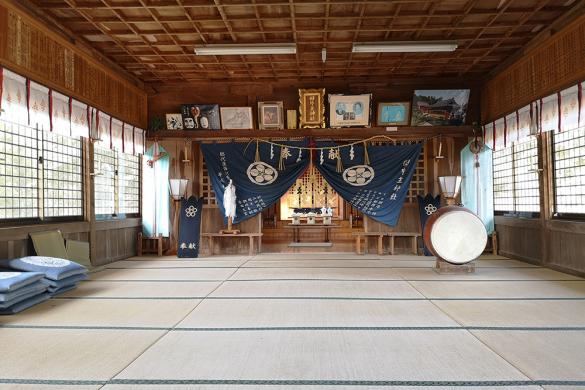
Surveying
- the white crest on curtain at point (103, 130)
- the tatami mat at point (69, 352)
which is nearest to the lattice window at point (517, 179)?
the tatami mat at point (69, 352)

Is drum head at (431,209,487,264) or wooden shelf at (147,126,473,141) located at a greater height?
wooden shelf at (147,126,473,141)

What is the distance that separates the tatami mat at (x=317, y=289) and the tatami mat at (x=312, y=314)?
28 centimetres

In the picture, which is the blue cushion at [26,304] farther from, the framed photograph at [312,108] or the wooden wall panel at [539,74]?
the wooden wall panel at [539,74]

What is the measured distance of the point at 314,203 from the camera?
15578 millimetres

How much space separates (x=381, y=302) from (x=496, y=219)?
505cm

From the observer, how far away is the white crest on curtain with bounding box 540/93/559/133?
5.75 metres

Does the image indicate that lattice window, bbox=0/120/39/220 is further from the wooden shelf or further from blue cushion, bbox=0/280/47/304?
the wooden shelf

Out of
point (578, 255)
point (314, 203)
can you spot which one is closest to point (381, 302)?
point (578, 255)

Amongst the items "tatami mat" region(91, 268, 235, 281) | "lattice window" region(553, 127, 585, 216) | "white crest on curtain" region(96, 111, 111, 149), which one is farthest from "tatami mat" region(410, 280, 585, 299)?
"white crest on curtain" region(96, 111, 111, 149)

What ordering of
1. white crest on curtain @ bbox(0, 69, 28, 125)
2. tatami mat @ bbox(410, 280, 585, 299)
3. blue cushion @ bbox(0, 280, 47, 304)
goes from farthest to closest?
white crest on curtain @ bbox(0, 69, 28, 125), tatami mat @ bbox(410, 280, 585, 299), blue cushion @ bbox(0, 280, 47, 304)

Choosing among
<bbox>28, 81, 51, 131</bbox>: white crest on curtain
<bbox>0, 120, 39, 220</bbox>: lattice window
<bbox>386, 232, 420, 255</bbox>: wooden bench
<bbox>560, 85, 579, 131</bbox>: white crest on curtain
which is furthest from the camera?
<bbox>386, 232, 420, 255</bbox>: wooden bench

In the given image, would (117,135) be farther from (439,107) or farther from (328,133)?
(439,107)

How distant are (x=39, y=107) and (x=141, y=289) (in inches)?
109

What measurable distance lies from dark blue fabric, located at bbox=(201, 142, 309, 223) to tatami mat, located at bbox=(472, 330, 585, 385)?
18.7 ft
